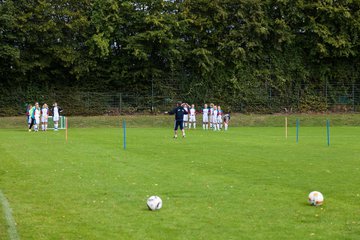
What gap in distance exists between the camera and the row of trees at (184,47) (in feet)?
164

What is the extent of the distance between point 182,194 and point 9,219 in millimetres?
3749

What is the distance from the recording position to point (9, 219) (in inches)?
348

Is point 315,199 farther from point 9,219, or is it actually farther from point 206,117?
Result: point 206,117

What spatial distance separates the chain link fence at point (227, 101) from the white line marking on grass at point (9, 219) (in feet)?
132

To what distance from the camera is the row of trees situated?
164 ft

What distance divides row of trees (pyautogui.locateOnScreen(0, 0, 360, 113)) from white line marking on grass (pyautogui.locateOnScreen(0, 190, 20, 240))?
131 feet

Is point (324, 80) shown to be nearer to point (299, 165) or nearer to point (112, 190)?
point (299, 165)

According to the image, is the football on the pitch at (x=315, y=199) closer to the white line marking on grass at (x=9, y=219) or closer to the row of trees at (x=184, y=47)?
the white line marking on grass at (x=9, y=219)

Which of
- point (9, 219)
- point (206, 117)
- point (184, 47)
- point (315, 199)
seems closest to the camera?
point (9, 219)

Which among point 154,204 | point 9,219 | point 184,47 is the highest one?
point 184,47

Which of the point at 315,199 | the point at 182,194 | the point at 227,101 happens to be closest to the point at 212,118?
the point at 227,101

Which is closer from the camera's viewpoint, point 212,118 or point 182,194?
point 182,194

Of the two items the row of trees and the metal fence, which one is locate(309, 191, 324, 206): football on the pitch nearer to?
the row of trees

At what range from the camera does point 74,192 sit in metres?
11.5
